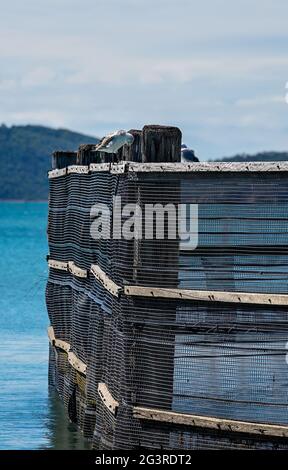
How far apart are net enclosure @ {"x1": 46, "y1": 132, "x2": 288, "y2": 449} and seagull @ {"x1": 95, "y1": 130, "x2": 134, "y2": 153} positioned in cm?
33

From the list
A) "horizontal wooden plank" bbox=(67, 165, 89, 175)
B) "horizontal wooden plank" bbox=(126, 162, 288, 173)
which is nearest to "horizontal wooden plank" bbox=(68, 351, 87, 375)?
"horizontal wooden plank" bbox=(67, 165, 89, 175)

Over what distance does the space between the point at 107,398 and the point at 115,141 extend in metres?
2.52

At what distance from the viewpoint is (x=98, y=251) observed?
17312 mm

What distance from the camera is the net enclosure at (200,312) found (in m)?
13.7

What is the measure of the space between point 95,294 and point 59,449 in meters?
1.79

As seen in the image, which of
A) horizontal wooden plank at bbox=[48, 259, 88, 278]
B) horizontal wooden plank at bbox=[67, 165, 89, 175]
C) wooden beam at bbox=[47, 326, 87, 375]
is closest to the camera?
wooden beam at bbox=[47, 326, 87, 375]

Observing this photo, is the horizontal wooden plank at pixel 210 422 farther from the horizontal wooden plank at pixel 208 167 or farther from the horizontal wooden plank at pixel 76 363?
the horizontal wooden plank at pixel 76 363

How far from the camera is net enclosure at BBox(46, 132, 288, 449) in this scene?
13695 mm

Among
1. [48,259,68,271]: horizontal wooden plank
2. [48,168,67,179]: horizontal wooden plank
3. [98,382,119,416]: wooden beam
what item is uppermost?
[48,168,67,179]: horizontal wooden plank

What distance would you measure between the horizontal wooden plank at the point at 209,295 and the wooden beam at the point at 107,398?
1059mm

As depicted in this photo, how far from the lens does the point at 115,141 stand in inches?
641

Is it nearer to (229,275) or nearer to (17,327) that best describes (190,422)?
(229,275)

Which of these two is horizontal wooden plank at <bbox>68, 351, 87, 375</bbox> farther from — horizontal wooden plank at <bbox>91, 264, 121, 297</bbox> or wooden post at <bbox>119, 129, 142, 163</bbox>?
wooden post at <bbox>119, 129, 142, 163</bbox>
